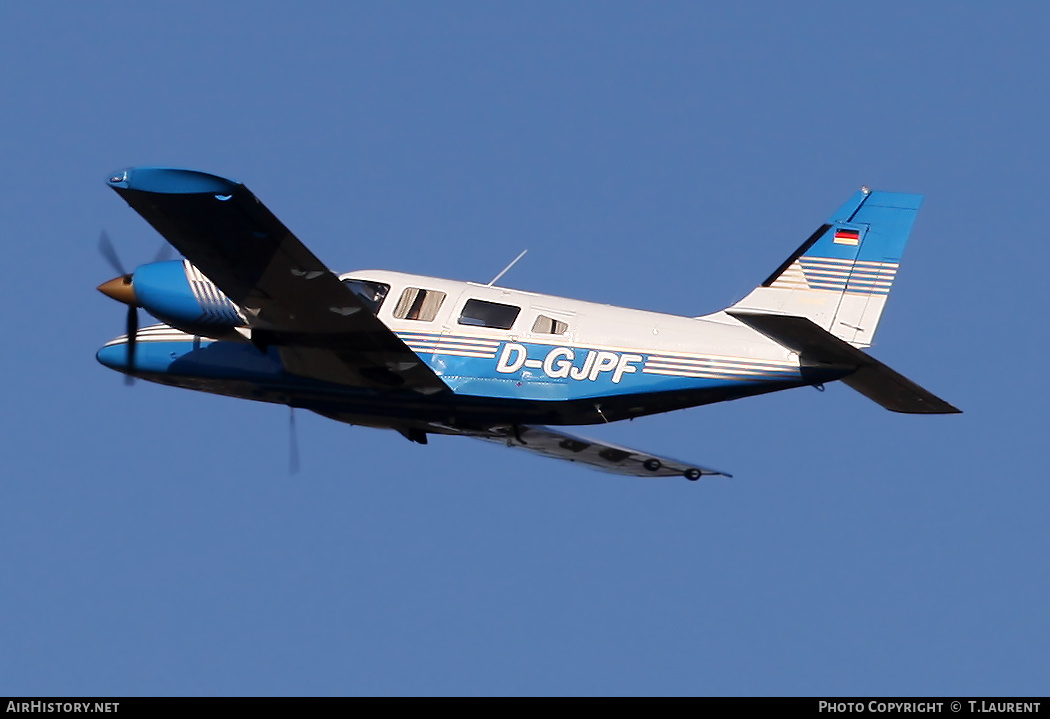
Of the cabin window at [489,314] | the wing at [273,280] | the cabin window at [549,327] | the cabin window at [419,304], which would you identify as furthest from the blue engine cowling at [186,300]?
the cabin window at [549,327]

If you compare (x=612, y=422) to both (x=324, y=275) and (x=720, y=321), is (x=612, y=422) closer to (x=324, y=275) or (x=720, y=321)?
(x=720, y=321)

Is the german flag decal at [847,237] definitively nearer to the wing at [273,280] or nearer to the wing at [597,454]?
the wing at [597,454]

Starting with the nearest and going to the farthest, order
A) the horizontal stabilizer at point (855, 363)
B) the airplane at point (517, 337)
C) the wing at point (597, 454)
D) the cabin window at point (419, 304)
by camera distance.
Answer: the horizontal stabilizer at point (855, 363), the airplane at point (517, 337), the cabin window at point (419, 304), the wing at point (597, 454)

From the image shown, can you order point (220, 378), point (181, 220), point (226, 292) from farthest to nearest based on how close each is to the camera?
point (220, 378) → point (226, 292) → point (181, 220)

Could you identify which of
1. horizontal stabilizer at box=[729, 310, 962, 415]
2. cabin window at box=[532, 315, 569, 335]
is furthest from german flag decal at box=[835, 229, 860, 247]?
cabin window at box=[532, 315, 569, 335]

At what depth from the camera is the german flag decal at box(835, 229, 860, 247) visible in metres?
19.6

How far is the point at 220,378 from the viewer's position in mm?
20719

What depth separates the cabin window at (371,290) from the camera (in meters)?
19.9

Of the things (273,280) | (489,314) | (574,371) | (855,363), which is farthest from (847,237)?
(273,280)

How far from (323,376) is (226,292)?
1.91 meters

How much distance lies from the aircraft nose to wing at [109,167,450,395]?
1893 millimetres

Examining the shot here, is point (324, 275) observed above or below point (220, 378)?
above

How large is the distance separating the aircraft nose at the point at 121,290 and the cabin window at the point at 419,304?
3.56 m
